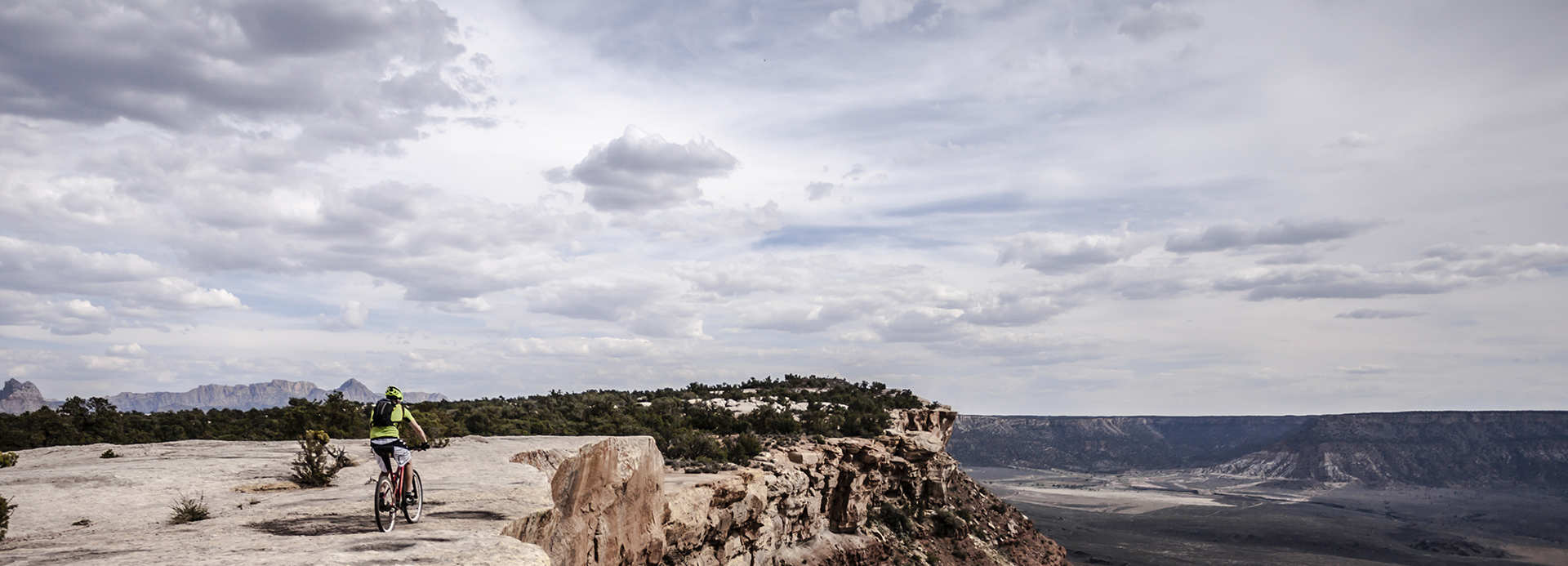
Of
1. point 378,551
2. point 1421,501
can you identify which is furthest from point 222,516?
point 1421,501

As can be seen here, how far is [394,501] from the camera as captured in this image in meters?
11.1

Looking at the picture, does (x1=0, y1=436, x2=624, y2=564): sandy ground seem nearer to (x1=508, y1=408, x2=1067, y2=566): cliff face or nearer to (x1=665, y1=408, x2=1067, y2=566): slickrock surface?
(x1=508, y1=408, x2=1067, y2=566): cliff face

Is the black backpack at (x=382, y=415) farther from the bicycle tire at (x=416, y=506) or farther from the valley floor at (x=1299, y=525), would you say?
the valley floor at (x=1299, y=525)

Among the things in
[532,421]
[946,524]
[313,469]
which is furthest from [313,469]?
[946,524]

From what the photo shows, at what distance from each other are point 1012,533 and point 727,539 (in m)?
34.5

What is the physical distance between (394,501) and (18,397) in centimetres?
17443

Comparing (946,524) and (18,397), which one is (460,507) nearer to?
(946,524)

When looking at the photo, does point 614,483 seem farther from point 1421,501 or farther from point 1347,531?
point 1421,501

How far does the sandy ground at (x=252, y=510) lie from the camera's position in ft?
31.0

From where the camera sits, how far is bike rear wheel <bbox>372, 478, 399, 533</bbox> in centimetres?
1067

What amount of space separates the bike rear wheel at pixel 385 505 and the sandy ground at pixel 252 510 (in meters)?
0.16

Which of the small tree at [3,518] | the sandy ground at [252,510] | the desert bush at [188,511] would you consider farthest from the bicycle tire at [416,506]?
the small tree at [3,518]

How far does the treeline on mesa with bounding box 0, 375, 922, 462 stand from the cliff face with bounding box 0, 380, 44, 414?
137 m

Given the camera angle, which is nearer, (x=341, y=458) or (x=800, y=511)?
(x=341, y=458)
